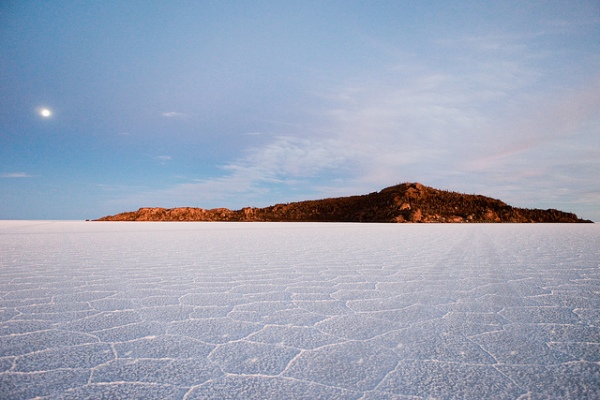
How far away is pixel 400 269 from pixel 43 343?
3188 mm

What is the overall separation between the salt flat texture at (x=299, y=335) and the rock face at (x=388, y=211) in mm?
27099

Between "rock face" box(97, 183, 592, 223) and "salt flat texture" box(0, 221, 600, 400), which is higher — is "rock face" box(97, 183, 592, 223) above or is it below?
above

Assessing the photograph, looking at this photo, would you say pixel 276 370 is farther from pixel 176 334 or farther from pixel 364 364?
pixel 176 334

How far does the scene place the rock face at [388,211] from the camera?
31.5 m

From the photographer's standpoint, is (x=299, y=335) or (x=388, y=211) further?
(x=388, y=211)

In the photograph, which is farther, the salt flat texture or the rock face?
the rock face

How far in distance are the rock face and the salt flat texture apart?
1067 inches

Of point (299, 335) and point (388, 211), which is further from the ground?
point (388, 211)

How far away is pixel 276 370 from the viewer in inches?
56.2

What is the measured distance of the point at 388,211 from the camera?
31.9m

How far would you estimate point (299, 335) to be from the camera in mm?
1838

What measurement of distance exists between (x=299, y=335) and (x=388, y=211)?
102 ft

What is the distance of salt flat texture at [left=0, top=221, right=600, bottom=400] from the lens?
1.31 metres

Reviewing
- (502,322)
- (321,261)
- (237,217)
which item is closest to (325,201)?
(237,217)
